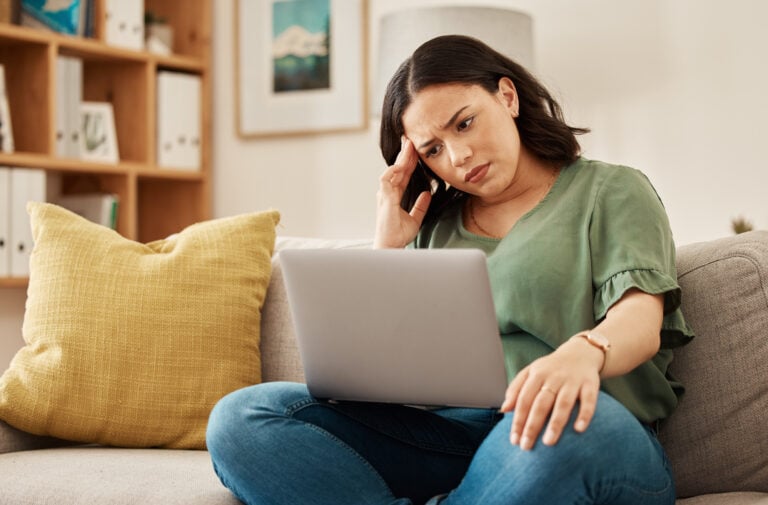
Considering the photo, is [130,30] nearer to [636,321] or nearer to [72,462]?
[72,462]

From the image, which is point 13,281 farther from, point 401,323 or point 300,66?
point 401,323

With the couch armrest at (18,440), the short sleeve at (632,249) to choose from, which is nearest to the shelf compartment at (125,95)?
the couch armrest at (18,440)

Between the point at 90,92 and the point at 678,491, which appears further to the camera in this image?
the point at 90,92

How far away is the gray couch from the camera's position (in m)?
1.39

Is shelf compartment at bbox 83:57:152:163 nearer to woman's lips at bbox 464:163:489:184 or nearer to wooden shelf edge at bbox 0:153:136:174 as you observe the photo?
wooden shelf edge at bbox 0:153:136:174

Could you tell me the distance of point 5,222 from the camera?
114 inches

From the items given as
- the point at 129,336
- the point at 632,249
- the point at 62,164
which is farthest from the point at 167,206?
the point at 632,249

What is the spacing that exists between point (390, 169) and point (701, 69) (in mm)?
1232

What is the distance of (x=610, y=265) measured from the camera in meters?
1.35

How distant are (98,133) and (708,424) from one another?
2273 mm

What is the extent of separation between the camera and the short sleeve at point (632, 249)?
4.32ft

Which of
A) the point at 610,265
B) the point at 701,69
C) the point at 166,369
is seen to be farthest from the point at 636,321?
the point at 701,69

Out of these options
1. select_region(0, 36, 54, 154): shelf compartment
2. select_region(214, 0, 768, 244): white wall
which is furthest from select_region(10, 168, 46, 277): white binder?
select_region(214, 0, 768, 244): white wall

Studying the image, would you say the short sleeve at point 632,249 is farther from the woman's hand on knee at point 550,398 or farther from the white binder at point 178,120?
the white binder at point 178,120
